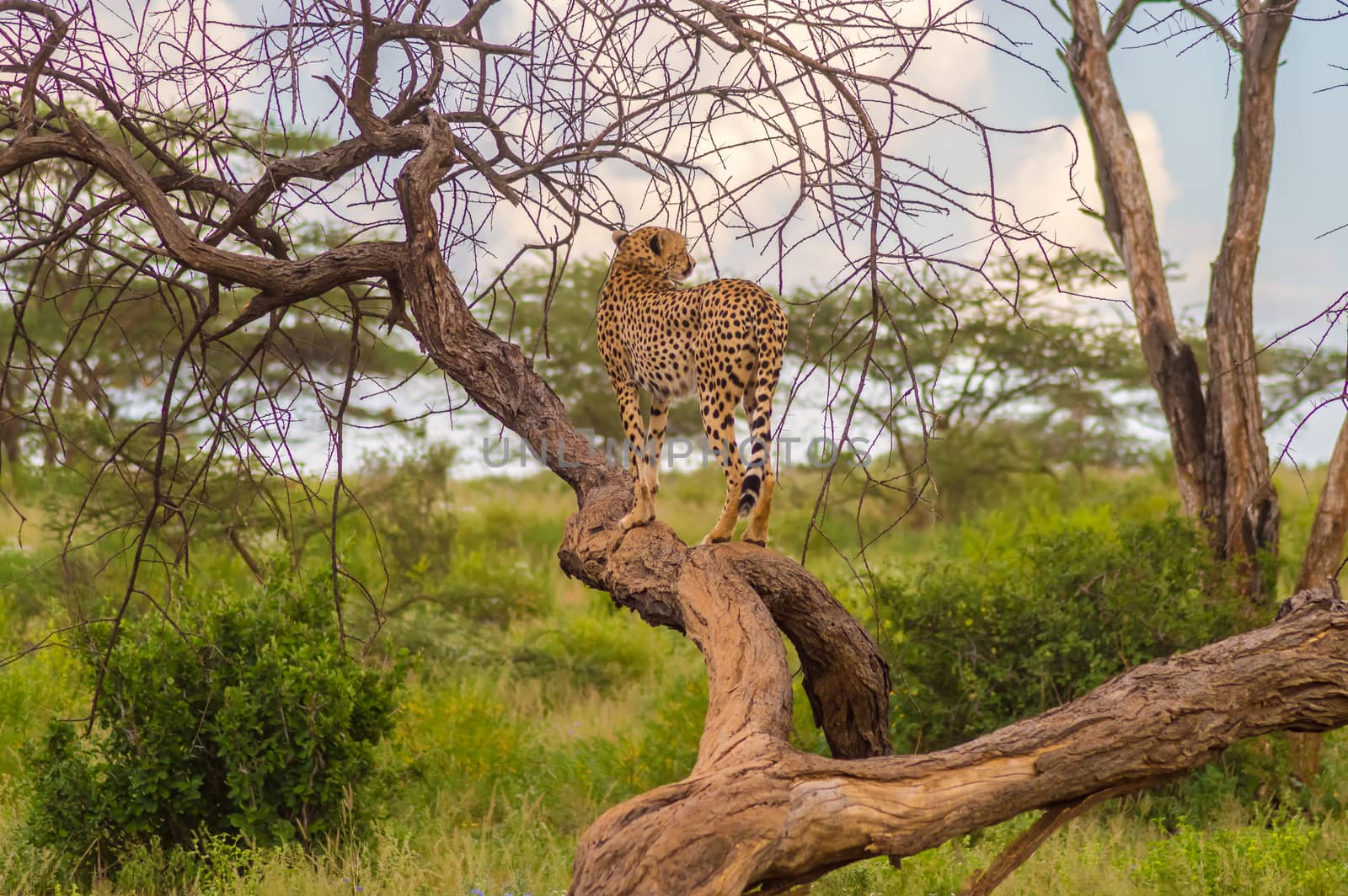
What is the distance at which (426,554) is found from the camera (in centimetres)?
944

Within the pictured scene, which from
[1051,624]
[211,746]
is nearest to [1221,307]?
[1051,624]

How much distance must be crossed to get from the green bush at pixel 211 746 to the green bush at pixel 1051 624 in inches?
90.0

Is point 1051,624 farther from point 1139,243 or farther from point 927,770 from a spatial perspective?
point 927,770

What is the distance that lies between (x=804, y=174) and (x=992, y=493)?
38.1 feet

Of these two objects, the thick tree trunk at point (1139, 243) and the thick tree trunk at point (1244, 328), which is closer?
the thick tree trunk at point (1244, 328)

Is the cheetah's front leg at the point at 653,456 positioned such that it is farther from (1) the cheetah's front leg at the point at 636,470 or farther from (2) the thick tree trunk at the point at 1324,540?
(2) the thick tree trunk at the point at 1324,540

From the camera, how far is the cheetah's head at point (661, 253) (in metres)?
3.41

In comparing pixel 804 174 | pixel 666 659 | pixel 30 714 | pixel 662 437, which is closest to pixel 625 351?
pixel 662 437

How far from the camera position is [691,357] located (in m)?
3.07

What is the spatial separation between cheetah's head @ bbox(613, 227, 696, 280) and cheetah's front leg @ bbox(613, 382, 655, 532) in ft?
1.25

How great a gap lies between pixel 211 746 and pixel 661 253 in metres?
2.39

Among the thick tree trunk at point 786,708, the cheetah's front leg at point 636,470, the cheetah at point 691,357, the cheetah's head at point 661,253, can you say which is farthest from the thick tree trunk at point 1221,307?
the cheetah's front leg at point 636,470

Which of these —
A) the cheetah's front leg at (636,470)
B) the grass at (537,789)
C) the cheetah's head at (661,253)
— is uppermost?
the cheetah's head at (661,253)

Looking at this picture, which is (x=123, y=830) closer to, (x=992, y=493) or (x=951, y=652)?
(x=951, y=652)
